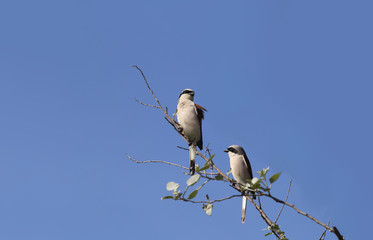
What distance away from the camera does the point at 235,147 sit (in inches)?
237

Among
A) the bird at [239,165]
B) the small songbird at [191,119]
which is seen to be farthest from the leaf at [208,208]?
the small songbird at [191,119]

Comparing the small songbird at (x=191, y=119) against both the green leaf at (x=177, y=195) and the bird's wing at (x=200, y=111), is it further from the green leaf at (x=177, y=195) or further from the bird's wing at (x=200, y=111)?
the green leaf at (x=177, y=195)

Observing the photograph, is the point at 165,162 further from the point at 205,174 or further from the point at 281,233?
the point at 281,233

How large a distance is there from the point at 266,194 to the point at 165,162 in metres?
1.22

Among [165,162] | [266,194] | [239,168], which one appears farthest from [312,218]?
[239,168]

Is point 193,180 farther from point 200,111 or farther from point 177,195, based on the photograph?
point 200,111

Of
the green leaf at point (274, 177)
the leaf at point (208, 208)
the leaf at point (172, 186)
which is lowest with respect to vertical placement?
the green leaf at point (274, 177)

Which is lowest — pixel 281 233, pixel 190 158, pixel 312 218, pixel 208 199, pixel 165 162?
pixel 312 218

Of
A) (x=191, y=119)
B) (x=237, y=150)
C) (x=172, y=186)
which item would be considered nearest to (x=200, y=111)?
(x=191, y=119)

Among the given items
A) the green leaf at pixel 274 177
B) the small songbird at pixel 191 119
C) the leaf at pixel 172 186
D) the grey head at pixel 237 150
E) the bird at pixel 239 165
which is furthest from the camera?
the small songbird at pixel 191 119

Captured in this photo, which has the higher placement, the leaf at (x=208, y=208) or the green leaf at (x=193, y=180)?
the green leaf at (x=193, y=180)

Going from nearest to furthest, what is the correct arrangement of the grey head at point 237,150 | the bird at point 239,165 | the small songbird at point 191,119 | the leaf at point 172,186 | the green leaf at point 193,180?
the green leaf at point 193,180 → the leaf at point 172,186 → the bird at point 239,165 → the grey head at point 237,150 → the small songbird at point 191,119

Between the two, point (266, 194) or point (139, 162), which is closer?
point (266, 194)

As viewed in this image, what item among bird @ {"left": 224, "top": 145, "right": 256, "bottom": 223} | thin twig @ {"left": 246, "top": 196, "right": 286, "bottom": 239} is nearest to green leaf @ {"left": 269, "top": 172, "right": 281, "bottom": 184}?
thin twig @ {"left": 246, "top": 196, "right": 286, "bottom": 239}
